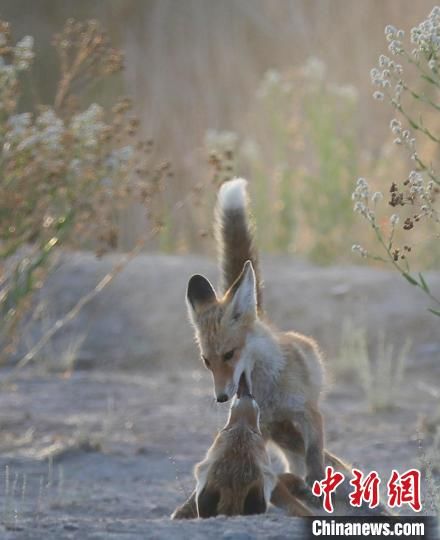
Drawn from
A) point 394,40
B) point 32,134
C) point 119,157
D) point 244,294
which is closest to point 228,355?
point 244,294

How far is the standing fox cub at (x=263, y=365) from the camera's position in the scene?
571 cm

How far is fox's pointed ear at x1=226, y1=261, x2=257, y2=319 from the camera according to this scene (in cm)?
576

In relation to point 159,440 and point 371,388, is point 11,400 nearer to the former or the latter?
point 159,440

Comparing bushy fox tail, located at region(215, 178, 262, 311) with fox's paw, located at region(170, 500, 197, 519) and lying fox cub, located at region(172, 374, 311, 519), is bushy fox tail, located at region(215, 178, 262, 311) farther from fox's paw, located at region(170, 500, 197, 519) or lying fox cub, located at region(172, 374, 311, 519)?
fox's paw, located at region(170, 500, 197, 519)

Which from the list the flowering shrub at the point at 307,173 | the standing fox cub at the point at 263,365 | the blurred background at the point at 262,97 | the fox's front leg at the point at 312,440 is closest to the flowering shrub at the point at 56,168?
the standing fox cub at the point at 263,365

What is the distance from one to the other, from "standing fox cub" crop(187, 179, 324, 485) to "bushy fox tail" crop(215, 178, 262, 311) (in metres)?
0.20

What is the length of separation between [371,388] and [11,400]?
8.59ft

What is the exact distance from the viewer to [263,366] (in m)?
5.95

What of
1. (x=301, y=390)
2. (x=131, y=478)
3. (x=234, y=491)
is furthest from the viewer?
(x=131, y=478)

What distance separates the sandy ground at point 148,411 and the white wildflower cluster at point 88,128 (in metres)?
1.63

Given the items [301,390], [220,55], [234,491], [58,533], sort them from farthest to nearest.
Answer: [220,55] < [301,390] < [234,491] < [58,533]

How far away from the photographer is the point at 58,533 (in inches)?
179

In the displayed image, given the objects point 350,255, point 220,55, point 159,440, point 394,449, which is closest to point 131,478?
point 159,440

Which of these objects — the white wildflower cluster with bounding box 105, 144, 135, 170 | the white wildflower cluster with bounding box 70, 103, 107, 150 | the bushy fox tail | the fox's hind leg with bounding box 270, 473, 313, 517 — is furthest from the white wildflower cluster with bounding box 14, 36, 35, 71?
the fox's hind leg with bounding box 270, 473, 313, 517
